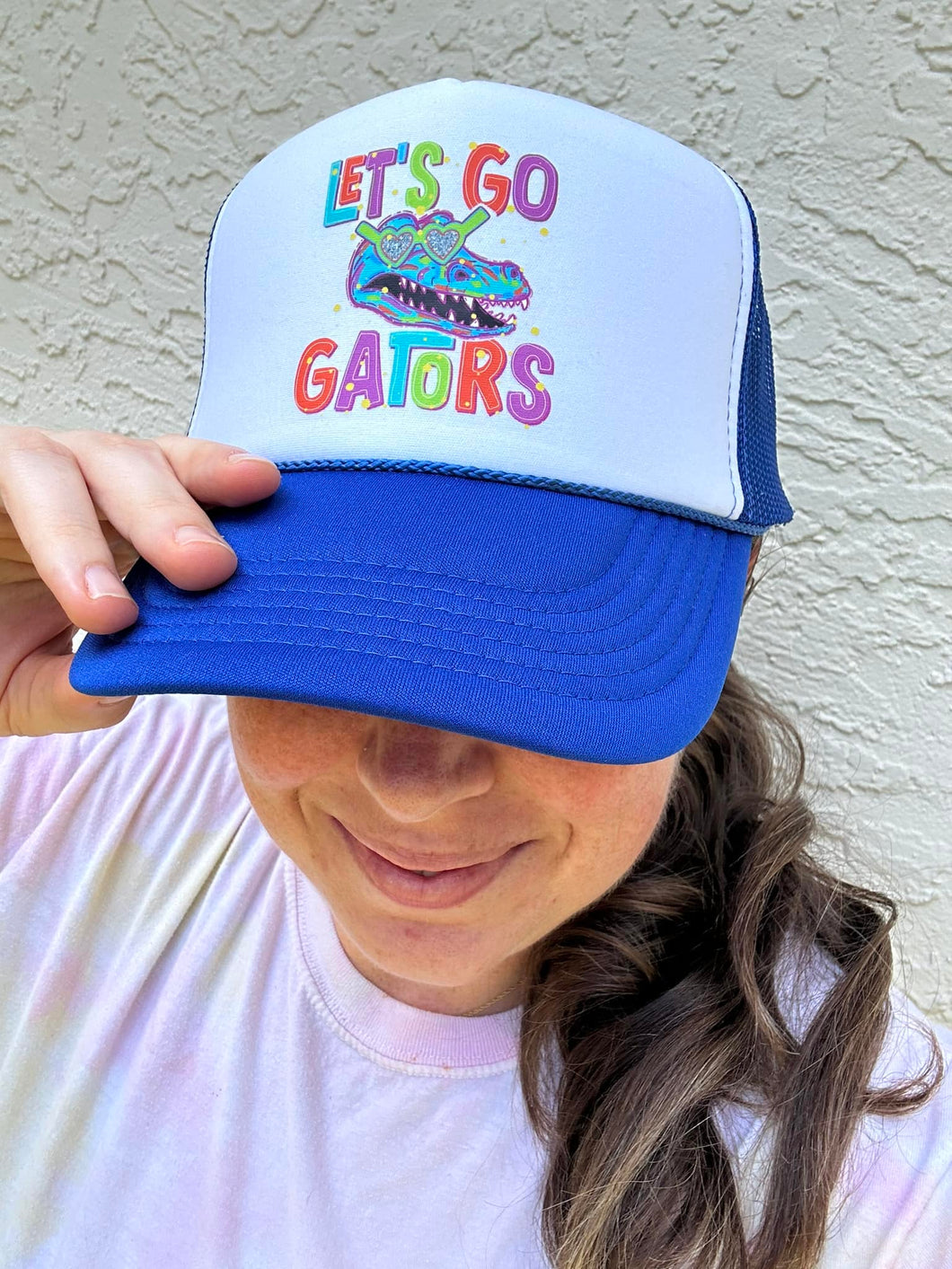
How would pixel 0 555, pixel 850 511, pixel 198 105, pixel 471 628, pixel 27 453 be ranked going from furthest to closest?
pixel 198 105 < pixel 850 511 < pixel 0 555 < pixel 27 453 < pixel 471 628

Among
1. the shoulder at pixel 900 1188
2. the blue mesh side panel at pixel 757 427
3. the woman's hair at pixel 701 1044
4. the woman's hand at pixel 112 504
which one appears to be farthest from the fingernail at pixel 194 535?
the shoulder at pixel 900 1188

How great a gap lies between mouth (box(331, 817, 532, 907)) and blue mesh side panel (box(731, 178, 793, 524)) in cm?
35

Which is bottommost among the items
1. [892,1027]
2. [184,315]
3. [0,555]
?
[892,1027]

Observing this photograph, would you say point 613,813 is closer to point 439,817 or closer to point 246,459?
point 439,817

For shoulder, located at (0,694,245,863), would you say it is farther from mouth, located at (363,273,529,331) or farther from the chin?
mouth, located at (363,273,529,331)

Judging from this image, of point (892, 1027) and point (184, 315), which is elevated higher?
point (184, 315)

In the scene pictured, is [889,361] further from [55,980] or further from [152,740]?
[55,980]

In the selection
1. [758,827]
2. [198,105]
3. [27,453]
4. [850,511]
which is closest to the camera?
[27,453]

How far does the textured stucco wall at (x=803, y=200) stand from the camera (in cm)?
105

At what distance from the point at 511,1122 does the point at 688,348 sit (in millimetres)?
718

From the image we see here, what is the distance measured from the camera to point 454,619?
1.85 feet

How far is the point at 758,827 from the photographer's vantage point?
39.6 inches

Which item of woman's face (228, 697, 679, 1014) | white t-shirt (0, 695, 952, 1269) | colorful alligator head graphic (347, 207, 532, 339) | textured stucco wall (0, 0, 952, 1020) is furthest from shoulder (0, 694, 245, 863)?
textured stucco wall (0, 0, 952, 1020)

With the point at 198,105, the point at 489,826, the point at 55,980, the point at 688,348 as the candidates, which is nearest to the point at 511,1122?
the point at 489,826
